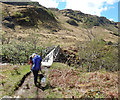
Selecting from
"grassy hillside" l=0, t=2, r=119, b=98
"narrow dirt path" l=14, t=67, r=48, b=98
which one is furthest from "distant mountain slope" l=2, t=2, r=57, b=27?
"narrow dirt path" l=14, t=67, r=48, b=98

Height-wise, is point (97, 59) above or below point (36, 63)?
below

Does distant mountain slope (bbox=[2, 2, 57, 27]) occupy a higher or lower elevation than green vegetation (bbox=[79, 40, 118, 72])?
higher

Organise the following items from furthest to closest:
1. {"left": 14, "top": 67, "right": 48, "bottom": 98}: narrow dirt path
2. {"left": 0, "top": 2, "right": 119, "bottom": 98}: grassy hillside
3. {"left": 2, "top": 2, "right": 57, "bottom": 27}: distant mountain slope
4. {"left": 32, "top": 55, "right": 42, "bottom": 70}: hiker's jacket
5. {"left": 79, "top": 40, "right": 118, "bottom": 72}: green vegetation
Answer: {"left": 2, "top": 2, "right": 57, "bottom": 27}: distant mountain slope
{"left": 79, "top": 40, "right": 118, "bottom": 72}: green vegetation
{"left": 32, "top": 55, "right": 42, "bottom": 70}: hiker's jacket
{"left": 0, "top": 2, "right": 119, "bottom": 98}: grassy hillside
{"left": 14, "top": 67, "right": 48, "bottom": 98}: narrow dirt path

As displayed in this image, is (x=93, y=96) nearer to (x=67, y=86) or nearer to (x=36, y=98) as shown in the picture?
(x=67, y=86)

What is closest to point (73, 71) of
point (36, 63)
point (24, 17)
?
point (36, 63)

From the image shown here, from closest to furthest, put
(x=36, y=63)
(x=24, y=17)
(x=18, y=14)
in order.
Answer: (x=36, y=63) < (x=18, y=14) < (x=24, y=17)

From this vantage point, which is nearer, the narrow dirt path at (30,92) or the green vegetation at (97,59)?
the narrow dirt path at (30,92)

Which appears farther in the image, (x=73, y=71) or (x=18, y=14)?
(x=18, y=14)

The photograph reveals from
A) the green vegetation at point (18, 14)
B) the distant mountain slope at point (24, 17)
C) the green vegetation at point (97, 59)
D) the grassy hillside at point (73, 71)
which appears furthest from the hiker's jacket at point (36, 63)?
the green vegetation at point (18, 14)

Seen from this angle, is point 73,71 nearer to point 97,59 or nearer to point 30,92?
point 30,92

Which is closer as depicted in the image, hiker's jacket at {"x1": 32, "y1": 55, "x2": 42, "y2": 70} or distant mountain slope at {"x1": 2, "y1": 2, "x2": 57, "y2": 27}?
hiker's jacket at {"x1": 32, "y1": 55, "x2": 42, "y2": 70}

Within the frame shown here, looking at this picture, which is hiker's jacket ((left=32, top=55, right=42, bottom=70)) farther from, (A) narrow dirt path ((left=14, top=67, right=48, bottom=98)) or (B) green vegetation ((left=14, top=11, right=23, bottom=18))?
(B) green vegetation ((left=14, top=11, right=23, bottom=18))

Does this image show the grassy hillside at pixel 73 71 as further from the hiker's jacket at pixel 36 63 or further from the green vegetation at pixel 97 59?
the hiker's jacket at pixel 36 63

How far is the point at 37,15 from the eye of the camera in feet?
231
